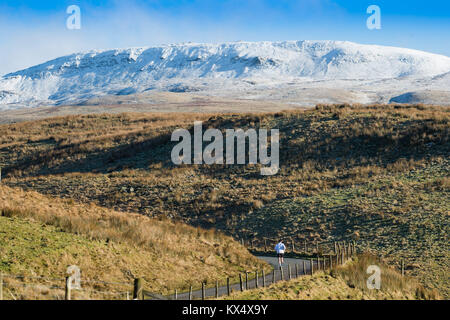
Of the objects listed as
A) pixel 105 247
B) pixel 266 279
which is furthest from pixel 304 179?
pixel 105 247

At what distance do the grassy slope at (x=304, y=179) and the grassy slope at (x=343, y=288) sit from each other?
2.21 m

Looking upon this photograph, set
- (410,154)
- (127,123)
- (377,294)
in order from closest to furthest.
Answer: (377,294)
(410,154)
(127,123)

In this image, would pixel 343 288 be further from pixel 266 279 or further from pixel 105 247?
pixel 105 247

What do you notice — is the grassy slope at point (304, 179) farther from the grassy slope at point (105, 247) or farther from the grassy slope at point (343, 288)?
the grassy slope at point (105, 247)

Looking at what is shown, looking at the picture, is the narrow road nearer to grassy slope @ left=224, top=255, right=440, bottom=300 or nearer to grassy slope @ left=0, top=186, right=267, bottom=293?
grassy slope @ left=0, top=186, right=267, bottom=293

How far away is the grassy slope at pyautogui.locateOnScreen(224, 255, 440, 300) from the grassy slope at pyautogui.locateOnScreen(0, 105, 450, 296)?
7.26 ft

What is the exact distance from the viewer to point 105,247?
20.5 metres

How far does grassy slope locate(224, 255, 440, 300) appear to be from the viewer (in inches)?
647

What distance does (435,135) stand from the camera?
45906 mm

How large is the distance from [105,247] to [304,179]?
2488 cm
